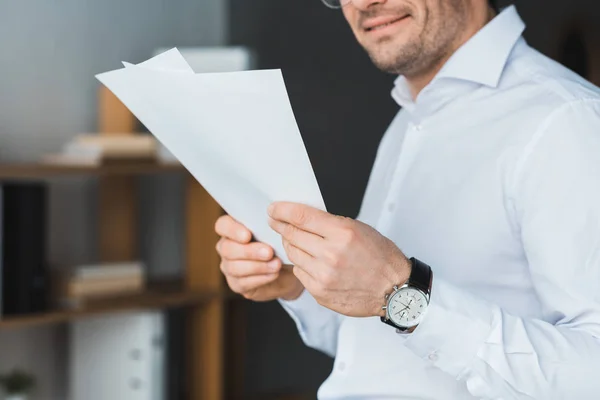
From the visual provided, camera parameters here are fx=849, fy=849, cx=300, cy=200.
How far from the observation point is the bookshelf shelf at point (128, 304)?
2.69 m

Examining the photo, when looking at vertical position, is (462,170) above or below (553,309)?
above

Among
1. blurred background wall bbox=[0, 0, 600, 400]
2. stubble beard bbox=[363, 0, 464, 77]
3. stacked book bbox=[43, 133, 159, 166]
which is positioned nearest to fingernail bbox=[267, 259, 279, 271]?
stubble beard bbox=[363, 0, 464, 77]

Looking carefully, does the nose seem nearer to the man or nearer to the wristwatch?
the man

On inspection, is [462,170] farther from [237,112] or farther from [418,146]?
[237,112]

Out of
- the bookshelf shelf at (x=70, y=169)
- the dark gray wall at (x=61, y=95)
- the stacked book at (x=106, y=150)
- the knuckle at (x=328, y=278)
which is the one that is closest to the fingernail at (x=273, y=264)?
the knuckle at (x=328, y=278)

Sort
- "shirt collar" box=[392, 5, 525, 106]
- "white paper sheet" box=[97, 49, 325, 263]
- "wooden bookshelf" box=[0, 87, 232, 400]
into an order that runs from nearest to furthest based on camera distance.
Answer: "white paper sheet" box=[97, 49, 325, 263], "shirt collar" box=[392, 5, 525, 106], "wooden bookshelf" box=[0, 87, 232, 400]

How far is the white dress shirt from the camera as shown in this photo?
1.08 metres

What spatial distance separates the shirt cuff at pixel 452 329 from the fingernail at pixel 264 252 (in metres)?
0.27

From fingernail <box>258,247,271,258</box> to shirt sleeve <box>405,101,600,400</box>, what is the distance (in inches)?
10.7

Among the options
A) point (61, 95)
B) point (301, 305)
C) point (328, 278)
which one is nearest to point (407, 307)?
point (328, 278)

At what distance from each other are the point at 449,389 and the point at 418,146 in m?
0.41

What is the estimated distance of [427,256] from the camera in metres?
1.38

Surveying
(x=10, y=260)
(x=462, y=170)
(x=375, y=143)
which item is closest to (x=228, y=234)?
(x=462, y=170)

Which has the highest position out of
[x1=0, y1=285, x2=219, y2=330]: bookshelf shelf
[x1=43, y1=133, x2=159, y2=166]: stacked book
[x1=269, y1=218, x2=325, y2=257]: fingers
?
[x1=43, y1=133, x2=159, y2=166]: stacked book
